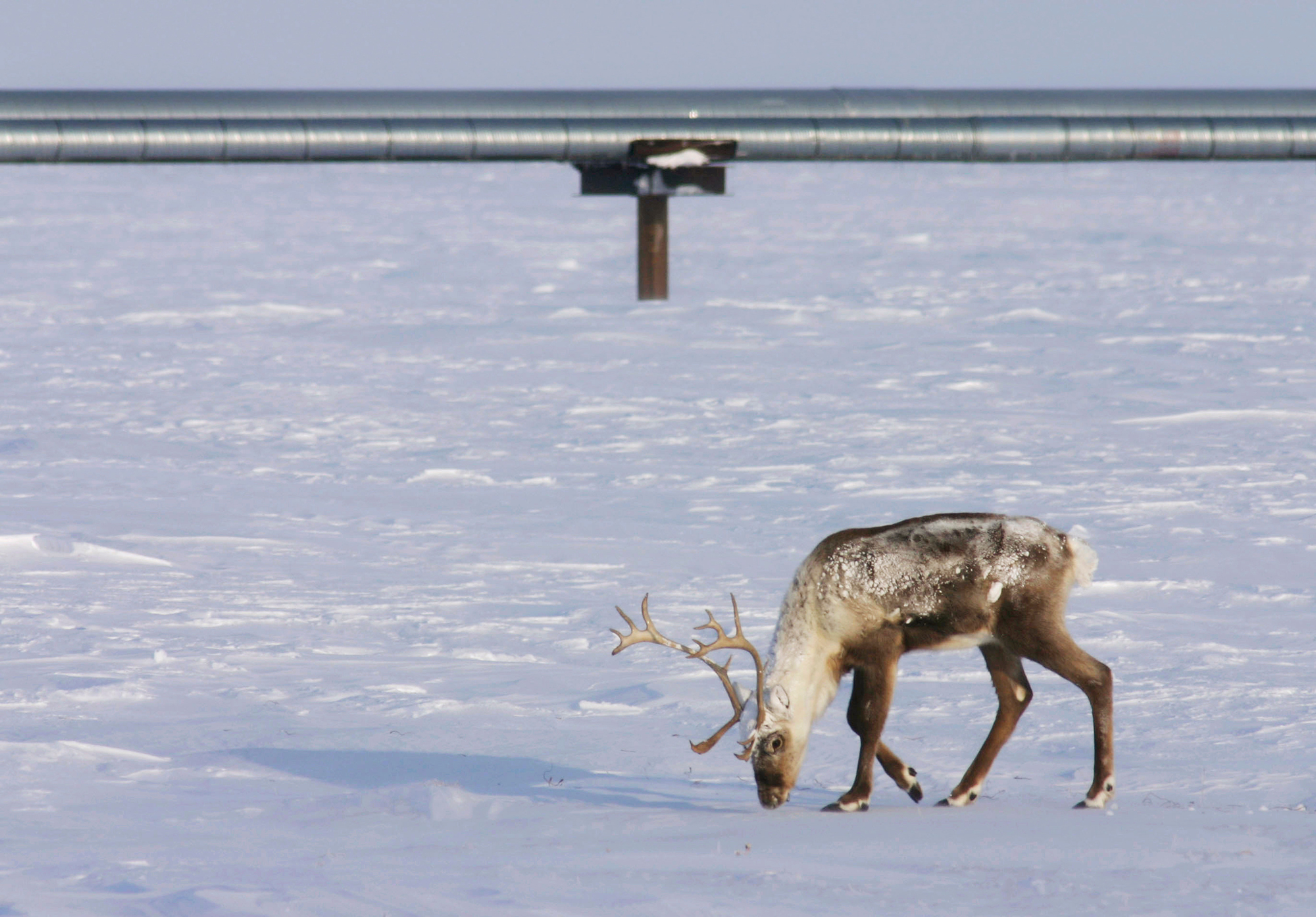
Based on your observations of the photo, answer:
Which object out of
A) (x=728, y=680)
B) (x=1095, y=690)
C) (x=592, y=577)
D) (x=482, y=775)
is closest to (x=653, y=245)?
(x=592, y=577)

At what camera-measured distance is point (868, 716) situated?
479cm

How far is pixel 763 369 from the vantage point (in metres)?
14.2

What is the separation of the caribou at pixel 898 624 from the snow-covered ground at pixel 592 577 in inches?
9.7

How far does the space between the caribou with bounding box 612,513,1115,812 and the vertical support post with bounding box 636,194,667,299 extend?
12.3 meters

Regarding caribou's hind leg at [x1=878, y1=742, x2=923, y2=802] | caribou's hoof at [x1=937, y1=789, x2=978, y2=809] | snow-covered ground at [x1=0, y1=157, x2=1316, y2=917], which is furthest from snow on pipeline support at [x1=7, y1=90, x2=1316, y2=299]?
caribou's hoof at [x1=937, y1=789, x2=978, y2=809]

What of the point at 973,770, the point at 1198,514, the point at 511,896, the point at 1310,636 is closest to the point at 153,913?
the point at 511,896

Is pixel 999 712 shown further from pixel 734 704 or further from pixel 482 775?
pixel 482 775

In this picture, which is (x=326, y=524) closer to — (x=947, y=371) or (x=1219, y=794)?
(x=1219, y=794)

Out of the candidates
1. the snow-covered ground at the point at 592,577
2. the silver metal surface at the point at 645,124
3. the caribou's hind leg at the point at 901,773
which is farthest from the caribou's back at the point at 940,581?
the silver metal surface at the point at 645,124

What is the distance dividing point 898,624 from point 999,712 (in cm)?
46

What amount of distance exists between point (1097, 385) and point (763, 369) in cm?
286

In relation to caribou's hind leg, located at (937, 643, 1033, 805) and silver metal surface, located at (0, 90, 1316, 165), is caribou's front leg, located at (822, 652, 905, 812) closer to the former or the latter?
caribou's hind leg, located at (937, 643, 1033, 805)

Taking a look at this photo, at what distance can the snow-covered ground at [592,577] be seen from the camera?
423 cm

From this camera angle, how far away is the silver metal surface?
1520 centimetres
